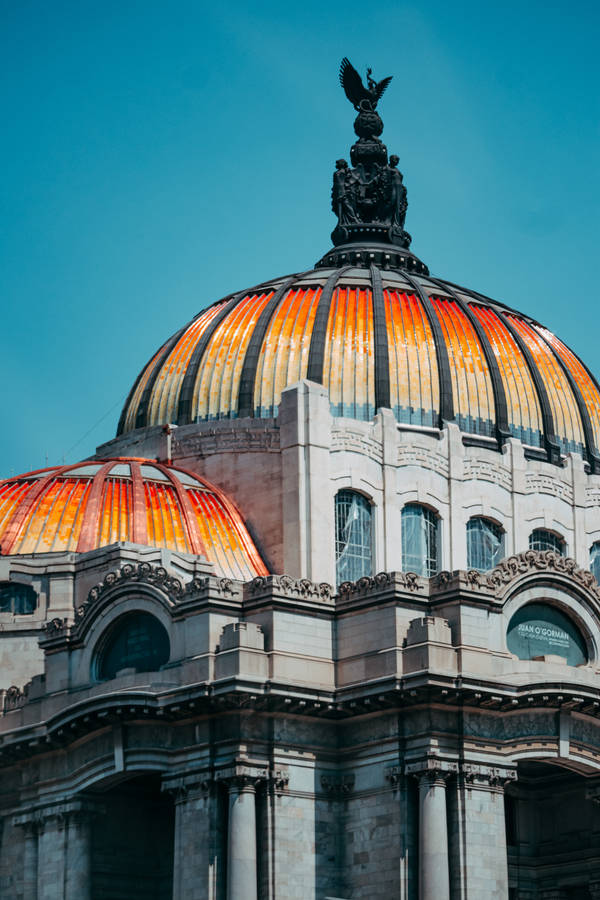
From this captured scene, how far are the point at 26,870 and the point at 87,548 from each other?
1198cm

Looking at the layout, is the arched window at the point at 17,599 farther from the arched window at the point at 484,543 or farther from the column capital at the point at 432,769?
the arched window at the point at 484,543

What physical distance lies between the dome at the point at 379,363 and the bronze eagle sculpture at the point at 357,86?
47.3 feet

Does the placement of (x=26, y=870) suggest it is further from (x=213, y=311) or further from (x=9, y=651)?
(x=213, y=311)

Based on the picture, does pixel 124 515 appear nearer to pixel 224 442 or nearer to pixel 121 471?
pixel 121 471

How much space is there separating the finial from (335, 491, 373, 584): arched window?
62.2ft

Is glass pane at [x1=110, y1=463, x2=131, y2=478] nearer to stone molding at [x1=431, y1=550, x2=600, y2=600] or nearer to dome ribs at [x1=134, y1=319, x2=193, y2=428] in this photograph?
dome ribs at [x1=134, y1=319, x2=193, y2=428]

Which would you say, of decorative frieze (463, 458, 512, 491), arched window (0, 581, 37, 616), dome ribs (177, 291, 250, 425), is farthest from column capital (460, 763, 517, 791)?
dome ribs (177, 291, 250, 425)

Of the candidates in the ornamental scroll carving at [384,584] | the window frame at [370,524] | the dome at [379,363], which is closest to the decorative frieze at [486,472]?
the dome at [379,363]

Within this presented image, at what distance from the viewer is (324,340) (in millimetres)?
81812

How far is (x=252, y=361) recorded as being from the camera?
82.3 m

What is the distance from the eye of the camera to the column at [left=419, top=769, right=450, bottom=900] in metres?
62.4

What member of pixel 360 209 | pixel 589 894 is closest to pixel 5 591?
pixel 589 894

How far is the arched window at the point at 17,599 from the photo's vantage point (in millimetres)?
74250

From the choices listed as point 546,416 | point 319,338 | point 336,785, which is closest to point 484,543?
point 546,416
